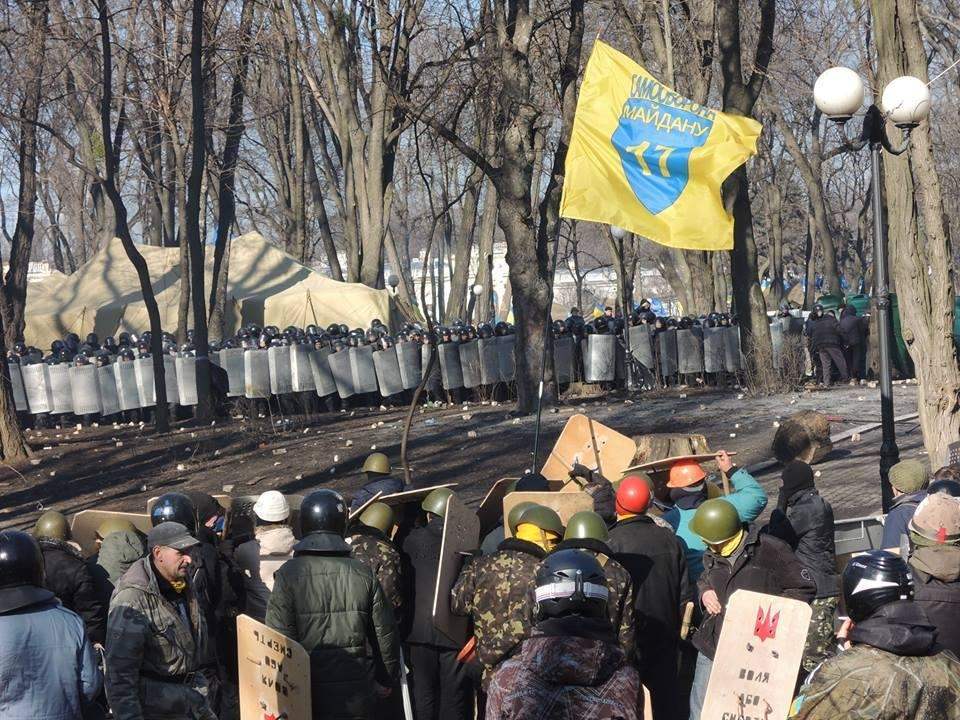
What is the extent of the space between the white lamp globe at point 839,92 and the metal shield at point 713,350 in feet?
53.3

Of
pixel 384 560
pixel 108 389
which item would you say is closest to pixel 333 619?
pixel 384 560

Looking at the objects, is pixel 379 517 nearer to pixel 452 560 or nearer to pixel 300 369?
pixel 452 560

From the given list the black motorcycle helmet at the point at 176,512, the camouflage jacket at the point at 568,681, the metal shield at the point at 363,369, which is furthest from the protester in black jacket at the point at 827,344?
the camouflage jacket at the point at 568,681

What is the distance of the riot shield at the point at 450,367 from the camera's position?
944 inches

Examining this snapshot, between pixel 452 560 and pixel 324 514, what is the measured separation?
4.09ft

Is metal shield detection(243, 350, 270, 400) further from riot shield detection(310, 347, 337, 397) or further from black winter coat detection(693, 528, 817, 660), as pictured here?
black winter coat detection(693, 528, 817, 660)

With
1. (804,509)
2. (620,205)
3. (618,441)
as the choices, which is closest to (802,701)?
(804,509)

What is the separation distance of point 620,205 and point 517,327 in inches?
367

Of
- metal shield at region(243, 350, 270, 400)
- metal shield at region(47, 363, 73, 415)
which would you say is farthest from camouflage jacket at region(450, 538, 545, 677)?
metal shield at region(47, 363, 73, 415)

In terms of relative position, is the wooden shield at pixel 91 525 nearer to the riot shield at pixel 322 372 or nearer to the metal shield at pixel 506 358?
the riot shield at pixel 322 372

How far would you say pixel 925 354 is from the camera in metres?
11.5

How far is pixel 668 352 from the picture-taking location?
2578 centimetres

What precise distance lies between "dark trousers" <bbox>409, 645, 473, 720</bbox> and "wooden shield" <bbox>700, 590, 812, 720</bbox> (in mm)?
1908

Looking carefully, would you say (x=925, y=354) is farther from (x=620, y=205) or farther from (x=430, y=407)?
Answer: (x=430, y=407)
